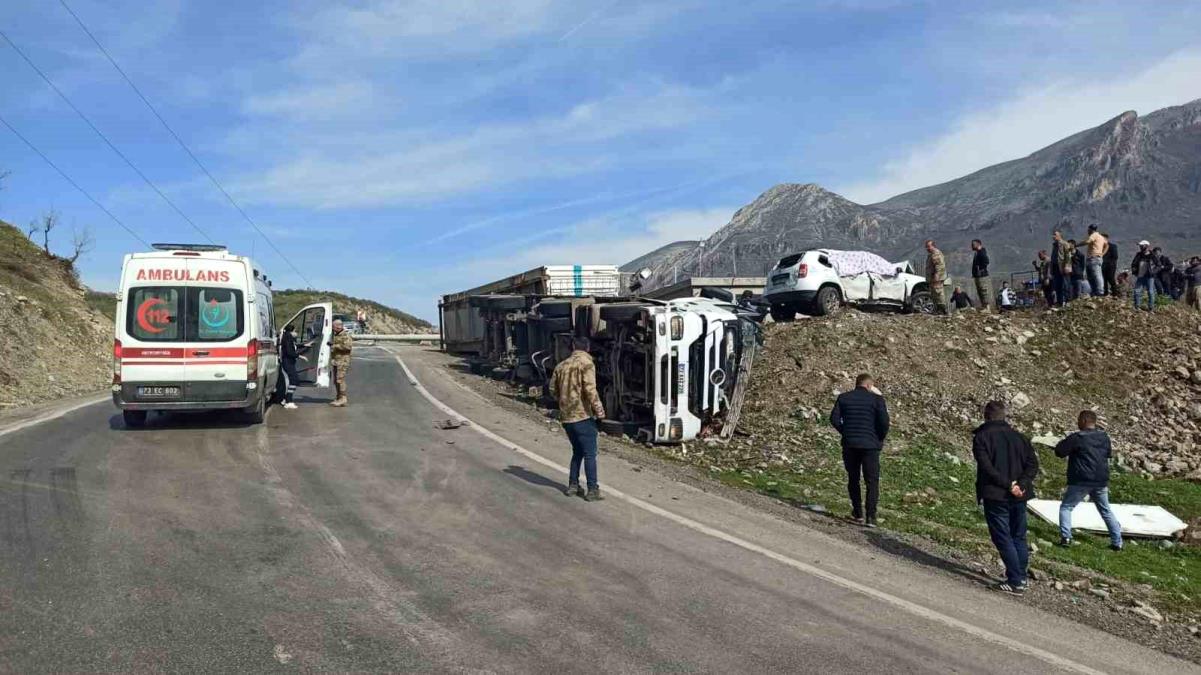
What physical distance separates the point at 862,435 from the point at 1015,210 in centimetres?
11432

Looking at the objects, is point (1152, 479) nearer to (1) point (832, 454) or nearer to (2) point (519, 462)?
(1) point (832, 454)

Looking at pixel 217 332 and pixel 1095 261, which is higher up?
pixel 1095 261

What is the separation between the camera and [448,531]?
6641 mm

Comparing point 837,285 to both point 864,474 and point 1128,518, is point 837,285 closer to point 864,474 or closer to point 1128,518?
point 1128,518

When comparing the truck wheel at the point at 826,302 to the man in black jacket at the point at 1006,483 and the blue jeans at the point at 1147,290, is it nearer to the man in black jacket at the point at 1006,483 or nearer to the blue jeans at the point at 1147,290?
the blue jeans at the point at 1147,290

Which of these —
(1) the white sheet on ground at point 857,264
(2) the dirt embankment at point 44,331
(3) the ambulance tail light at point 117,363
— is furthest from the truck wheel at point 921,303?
(2) the dirt embankment at point 44,331

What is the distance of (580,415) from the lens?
8.10 meters

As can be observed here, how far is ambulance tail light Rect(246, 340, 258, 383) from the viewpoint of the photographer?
11156mm

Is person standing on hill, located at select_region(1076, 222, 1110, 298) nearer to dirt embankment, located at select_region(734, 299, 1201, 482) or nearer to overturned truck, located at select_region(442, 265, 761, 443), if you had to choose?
dirt embankment, located at select_region(734, 299, 1201, 482)

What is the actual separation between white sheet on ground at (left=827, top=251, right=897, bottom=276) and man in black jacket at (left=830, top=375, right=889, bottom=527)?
440 inches

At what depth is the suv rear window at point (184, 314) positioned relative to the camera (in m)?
10.8

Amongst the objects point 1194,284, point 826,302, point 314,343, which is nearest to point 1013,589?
point 314,343

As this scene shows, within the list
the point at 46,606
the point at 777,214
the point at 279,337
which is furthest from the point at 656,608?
the point at 777,214

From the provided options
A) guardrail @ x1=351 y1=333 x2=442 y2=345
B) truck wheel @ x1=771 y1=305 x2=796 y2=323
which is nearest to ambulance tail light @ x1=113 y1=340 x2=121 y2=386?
truck wheel @ x1=771 y1=305 x2=796 y2=323
